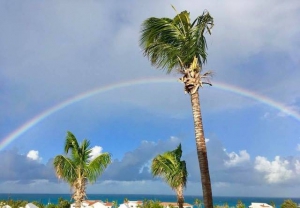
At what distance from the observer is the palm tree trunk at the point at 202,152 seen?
8031 millimetres

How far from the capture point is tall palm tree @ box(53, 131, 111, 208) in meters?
14.3

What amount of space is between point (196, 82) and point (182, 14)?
2372mm

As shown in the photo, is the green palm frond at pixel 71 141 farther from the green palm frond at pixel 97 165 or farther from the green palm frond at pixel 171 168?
the green palm frond at pixel 171 168

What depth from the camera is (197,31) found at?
9672 millimetres

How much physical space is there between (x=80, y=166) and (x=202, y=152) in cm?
768

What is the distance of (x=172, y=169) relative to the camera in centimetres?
1791

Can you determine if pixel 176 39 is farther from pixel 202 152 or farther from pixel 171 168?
pixel 171 168

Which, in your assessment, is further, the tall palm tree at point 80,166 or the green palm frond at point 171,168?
the green palm frond at point 171,168

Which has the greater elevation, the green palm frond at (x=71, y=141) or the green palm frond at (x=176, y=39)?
Answer: the green palm frond at (x=176, y=39)

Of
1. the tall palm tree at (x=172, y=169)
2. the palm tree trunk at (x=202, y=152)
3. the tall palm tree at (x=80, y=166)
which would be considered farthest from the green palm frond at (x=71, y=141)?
the palm tree trunk at (x=202, y=152)

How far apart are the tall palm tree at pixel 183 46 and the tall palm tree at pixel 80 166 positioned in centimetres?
612

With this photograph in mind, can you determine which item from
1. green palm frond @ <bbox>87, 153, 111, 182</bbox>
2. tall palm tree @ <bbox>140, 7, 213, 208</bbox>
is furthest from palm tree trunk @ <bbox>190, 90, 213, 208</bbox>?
green palm frond @ <bbox>87, 153, 111, 182</bbox>

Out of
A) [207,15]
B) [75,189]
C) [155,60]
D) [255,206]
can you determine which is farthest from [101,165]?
[255,206]

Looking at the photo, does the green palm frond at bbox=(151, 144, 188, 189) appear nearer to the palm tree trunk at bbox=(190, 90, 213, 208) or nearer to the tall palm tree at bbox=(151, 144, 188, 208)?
the tall palm tree at bbox=(151, 144, 188, 208)
